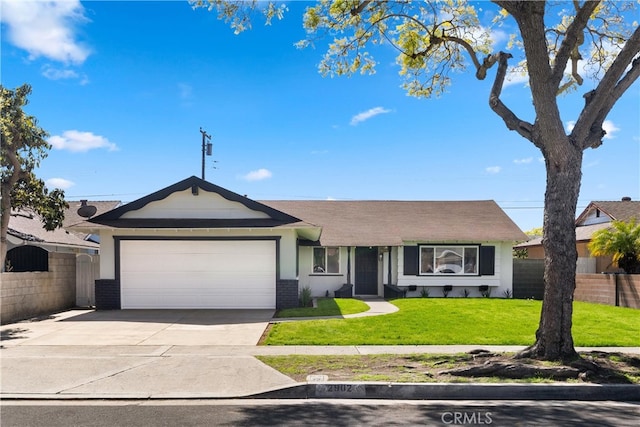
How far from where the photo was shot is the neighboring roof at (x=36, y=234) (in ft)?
58.0

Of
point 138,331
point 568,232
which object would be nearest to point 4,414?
point 138,331

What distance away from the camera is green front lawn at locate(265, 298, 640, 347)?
10297mm

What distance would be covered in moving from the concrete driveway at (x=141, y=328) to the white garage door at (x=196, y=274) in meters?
0.65

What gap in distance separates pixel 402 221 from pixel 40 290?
14674mm

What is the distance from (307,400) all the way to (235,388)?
3.49 ft

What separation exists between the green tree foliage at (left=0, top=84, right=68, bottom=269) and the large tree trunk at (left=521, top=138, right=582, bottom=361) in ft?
42.2

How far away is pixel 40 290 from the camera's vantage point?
14789mm

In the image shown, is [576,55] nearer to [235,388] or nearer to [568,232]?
[568,232]

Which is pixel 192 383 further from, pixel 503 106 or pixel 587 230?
pixel 587 230

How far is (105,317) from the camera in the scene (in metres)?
13.9

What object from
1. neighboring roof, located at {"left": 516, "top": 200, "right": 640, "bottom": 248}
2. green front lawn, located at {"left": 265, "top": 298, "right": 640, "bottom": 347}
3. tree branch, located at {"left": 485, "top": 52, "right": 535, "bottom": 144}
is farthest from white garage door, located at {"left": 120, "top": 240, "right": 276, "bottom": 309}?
neighboring roof, located at {"left": 516, "top": 200, "right": 640, "bottom": 248}

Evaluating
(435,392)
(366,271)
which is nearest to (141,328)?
(435,392)

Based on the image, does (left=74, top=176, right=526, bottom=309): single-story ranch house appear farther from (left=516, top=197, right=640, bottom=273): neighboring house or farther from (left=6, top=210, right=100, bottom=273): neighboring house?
(left=516, top=197, right=640, bottom=273): neighboring house

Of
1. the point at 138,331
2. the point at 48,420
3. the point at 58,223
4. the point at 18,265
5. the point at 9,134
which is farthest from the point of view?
the point at 18,265
